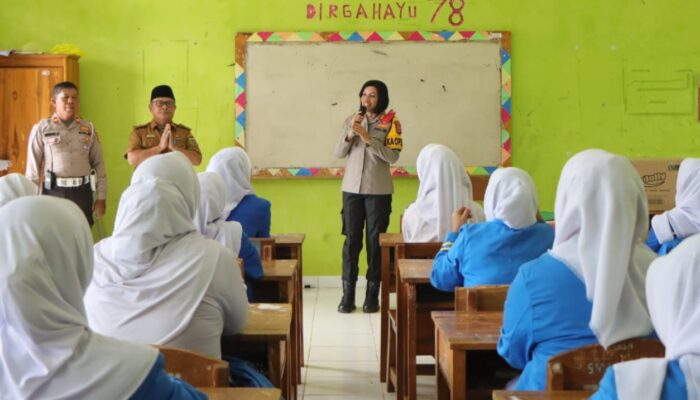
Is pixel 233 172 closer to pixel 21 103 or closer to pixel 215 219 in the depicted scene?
pixel 215 219

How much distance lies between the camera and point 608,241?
7.04 feet

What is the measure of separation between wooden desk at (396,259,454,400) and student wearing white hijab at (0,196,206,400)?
206cm

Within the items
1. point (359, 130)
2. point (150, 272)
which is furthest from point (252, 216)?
point (150, 272)

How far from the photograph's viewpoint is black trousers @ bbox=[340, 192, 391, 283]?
19.6 feet

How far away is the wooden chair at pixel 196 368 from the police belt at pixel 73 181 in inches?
171

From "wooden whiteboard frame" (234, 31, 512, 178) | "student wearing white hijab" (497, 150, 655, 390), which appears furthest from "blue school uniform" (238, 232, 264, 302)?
"wooden whiteboard frame" (234, 31, 512, 178)

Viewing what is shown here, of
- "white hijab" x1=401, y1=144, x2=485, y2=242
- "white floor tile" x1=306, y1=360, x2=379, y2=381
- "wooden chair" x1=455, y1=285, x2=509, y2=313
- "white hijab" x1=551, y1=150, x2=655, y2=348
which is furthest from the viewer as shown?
"white hijab" x1=401, y1=144, x2=485, y2=242

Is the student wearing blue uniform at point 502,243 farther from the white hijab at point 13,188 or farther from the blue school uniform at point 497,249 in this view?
the white hijab at point 13,188

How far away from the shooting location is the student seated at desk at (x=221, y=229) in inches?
145

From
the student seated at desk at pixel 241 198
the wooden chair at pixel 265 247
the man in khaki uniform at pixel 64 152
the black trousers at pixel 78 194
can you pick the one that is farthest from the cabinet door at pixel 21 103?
the wooden chair at pixel 265 247

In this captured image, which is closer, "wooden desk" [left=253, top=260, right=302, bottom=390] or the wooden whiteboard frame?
"wooden desk" [left=253, top=260, right=302, bottom=390]

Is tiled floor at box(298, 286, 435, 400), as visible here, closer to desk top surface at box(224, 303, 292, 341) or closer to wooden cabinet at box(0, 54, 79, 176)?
desk top surface at box(224, 303, 292, 341)

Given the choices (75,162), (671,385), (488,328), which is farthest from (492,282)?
(75,162)

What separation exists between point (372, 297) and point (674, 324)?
15.0 ft
